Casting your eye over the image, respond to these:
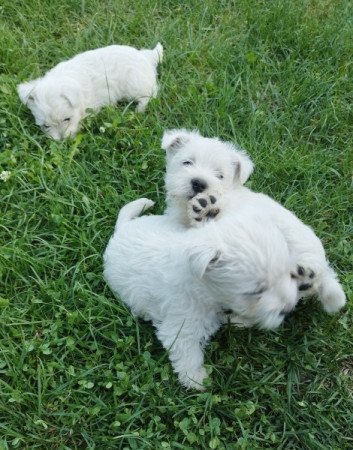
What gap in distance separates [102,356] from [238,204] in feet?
4.22

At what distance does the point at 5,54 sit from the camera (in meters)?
4.80

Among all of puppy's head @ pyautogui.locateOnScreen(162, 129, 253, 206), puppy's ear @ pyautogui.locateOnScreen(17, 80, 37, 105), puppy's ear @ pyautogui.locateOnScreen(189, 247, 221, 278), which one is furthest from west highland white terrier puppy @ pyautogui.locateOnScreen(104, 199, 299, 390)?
puppy's ear @ pyautogui.locateOnScreen(17, 80, 37, 105)

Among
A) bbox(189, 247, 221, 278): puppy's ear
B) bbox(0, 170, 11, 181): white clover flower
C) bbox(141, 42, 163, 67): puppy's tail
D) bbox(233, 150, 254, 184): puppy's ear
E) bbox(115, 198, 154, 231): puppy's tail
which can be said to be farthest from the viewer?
bbox(141, 42, 163, 67): puppy's tail

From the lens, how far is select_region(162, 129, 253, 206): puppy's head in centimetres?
339

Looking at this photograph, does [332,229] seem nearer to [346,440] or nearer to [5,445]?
[346,440]

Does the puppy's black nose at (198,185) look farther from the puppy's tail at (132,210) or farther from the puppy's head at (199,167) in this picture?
the puppy's tail at (132,210)

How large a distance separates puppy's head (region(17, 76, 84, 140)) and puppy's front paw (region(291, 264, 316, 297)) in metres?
2.26

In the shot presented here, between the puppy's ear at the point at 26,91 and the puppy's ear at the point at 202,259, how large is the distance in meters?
2.38

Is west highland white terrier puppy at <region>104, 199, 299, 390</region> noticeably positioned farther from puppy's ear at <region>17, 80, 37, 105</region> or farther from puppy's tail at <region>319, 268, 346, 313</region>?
puppy's ear at <region>17, 80, 37, 105</region>

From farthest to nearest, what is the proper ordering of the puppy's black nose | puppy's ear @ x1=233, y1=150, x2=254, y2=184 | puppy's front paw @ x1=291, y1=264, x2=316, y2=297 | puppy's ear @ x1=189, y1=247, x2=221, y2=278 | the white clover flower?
the white clover flower
puppy's ear @ x1=233, y1=150, x2=254, y2=184
the puppy's black nose
puppy's front paw @ x1=291, y1=264, x2=316, y2=297
puppy's ear @ x1=189, y1=247, x2=221, y2=278

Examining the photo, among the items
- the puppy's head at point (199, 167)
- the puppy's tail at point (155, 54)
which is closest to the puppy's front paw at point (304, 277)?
the puppy's head at point (199, 167)

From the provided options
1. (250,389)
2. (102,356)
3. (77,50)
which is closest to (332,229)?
(250,389)

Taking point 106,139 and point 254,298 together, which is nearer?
point 254,298

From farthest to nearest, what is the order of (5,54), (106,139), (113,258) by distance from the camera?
(5,54) < (106,139) < (113,258)
